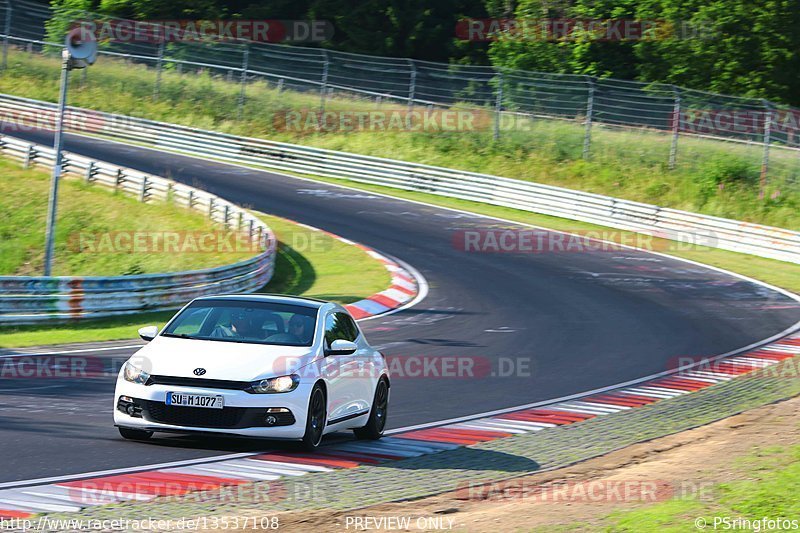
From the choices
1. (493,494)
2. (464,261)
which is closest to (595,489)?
(493,494)

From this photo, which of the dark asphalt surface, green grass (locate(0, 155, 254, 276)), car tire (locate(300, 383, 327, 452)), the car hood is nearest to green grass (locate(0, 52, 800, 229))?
the dark asphalt surface

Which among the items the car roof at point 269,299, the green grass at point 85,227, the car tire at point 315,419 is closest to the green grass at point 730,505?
the car tire at point 315,419

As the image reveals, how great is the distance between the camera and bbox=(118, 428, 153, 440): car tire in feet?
32.0

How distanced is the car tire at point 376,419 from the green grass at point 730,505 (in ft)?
11.3

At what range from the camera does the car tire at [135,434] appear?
976cm

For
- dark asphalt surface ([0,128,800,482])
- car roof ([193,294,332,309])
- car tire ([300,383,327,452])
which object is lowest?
dark asphalt surface ([0,128,800,482])

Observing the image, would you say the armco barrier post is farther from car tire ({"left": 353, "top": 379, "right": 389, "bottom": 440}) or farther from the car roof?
car tire ({"left": 353, "top": 379, "right": 389, "bottom": 440})

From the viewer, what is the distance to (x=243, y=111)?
147 ft

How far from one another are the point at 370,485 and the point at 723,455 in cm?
316

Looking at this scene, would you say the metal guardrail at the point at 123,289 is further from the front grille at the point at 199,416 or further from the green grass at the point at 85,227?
the front grille at the point at 199,416

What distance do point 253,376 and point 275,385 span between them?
194mm

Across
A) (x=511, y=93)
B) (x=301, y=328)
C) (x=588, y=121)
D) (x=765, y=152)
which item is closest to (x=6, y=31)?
(x=511, y=93)

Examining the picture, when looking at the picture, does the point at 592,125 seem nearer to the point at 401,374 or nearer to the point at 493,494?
the point at 401,374

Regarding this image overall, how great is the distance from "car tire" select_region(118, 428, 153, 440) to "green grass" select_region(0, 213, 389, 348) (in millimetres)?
7322
